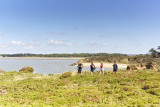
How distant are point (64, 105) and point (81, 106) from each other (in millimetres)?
1439

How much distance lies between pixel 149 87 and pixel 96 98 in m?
7.02

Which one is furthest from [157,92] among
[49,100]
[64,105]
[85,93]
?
[49,100]

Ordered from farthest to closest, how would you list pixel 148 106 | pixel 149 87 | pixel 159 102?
pixel 149 87 → pixel 159 102 → pixel 148 106

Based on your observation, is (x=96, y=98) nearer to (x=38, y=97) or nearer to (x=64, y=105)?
(x=64, y=105)

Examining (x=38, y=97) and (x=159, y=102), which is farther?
(x=38, y=97)

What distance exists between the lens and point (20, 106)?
33.3 feet

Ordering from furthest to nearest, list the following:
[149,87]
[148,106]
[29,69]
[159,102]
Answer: [29,69]
[149,87]
[159,102]
[148,106]

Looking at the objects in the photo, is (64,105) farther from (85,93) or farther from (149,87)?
(149,87)

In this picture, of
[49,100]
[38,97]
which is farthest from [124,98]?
[38,97]

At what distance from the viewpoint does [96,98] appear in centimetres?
1238

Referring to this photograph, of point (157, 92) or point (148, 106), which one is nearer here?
point (148, 106)

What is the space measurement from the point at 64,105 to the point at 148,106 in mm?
6462

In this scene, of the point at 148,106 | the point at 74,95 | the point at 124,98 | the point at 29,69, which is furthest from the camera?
the point at 29,69

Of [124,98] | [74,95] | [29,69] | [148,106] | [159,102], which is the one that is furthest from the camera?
[29,69]
